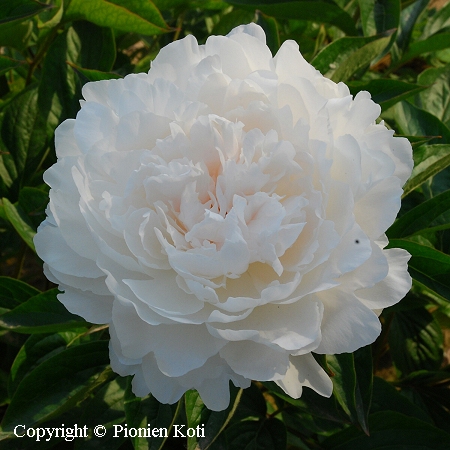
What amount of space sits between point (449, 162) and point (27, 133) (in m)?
0.87

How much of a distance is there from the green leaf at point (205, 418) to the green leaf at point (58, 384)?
0.51 feet

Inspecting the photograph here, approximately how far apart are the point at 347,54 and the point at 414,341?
0.79 meters

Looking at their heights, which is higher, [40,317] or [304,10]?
[304,10]

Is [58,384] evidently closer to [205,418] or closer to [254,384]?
[205,418]

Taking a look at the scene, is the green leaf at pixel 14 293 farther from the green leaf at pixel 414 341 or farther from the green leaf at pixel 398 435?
the green leaf at pixel 414 341

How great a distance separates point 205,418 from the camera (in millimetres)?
782

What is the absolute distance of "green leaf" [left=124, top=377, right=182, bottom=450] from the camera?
0.79m

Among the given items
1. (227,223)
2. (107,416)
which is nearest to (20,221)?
(107,416)

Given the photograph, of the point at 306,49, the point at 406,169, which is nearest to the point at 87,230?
the point at 406,169

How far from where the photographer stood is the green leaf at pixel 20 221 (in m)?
0.92

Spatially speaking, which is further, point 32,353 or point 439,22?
point 439,22

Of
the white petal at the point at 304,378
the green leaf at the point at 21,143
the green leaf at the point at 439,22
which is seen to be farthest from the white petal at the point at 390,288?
the green leaf at the point at 439,22

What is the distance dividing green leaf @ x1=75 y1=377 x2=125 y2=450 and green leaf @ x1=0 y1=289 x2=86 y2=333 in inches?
8.6

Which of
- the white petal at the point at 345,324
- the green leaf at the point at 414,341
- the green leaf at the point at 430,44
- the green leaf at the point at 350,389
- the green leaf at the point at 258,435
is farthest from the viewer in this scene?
the green leaf at the point at 414,341
